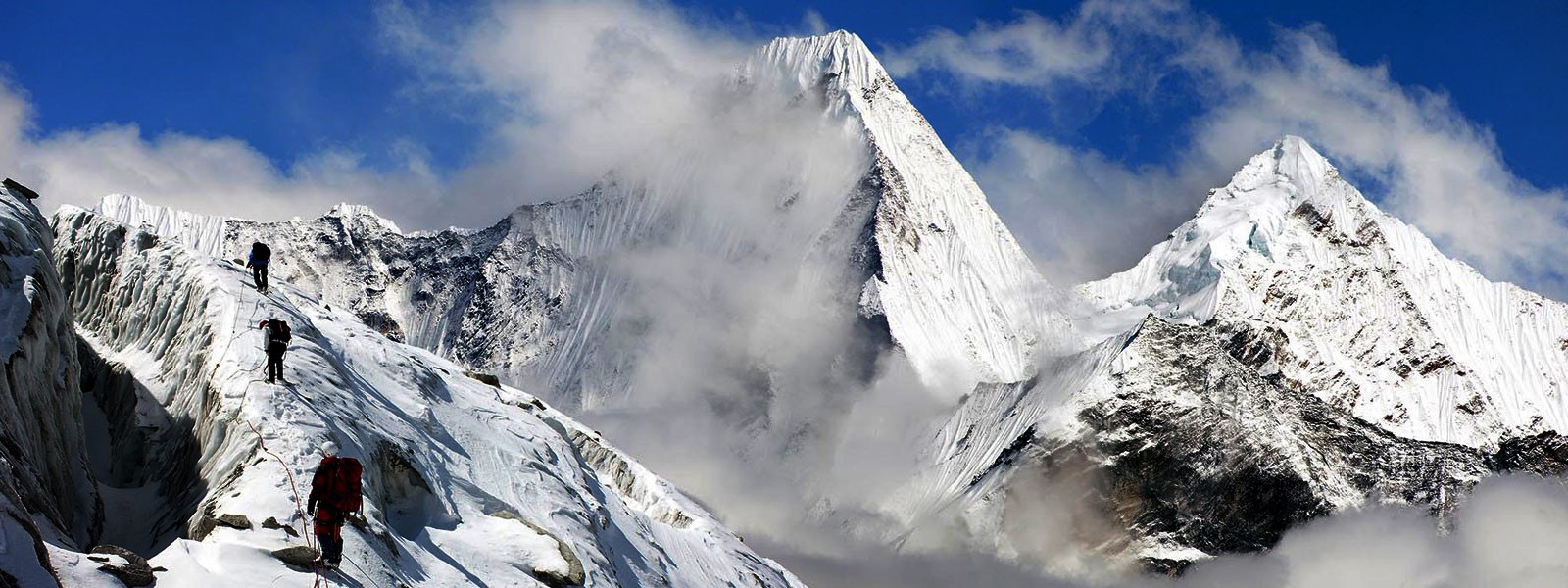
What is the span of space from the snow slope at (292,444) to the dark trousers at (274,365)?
54cm

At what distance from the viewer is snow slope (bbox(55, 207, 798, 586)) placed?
42.1m

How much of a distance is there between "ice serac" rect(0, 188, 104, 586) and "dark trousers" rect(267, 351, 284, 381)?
20.3 ft

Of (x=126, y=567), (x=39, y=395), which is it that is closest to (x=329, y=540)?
(x=126, y=567)

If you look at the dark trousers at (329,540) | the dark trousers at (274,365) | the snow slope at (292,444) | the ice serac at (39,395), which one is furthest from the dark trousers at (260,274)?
the dark trousers at (329,540)

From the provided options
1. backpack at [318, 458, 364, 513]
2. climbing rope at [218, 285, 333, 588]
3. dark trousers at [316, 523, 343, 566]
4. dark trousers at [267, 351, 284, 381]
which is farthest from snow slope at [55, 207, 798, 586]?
backpack at [318, 458, 364, 513]

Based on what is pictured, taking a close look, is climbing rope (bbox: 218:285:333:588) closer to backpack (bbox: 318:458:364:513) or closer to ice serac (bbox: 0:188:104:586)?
backpack (bbox: 318:458:364:513)

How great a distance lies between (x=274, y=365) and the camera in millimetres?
49219

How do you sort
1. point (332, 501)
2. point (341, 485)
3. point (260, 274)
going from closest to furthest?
1. point (332, 501)
2. point (341, 485)
3. point (260, 274)

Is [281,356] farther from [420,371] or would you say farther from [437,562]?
[420,371]

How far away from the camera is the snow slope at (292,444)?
138 feet

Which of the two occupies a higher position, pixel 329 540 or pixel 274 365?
pixel 274 365

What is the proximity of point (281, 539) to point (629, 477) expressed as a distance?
2694 inches

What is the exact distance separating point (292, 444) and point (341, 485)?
7.91 m

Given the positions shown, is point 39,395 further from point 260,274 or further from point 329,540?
point 260,274
